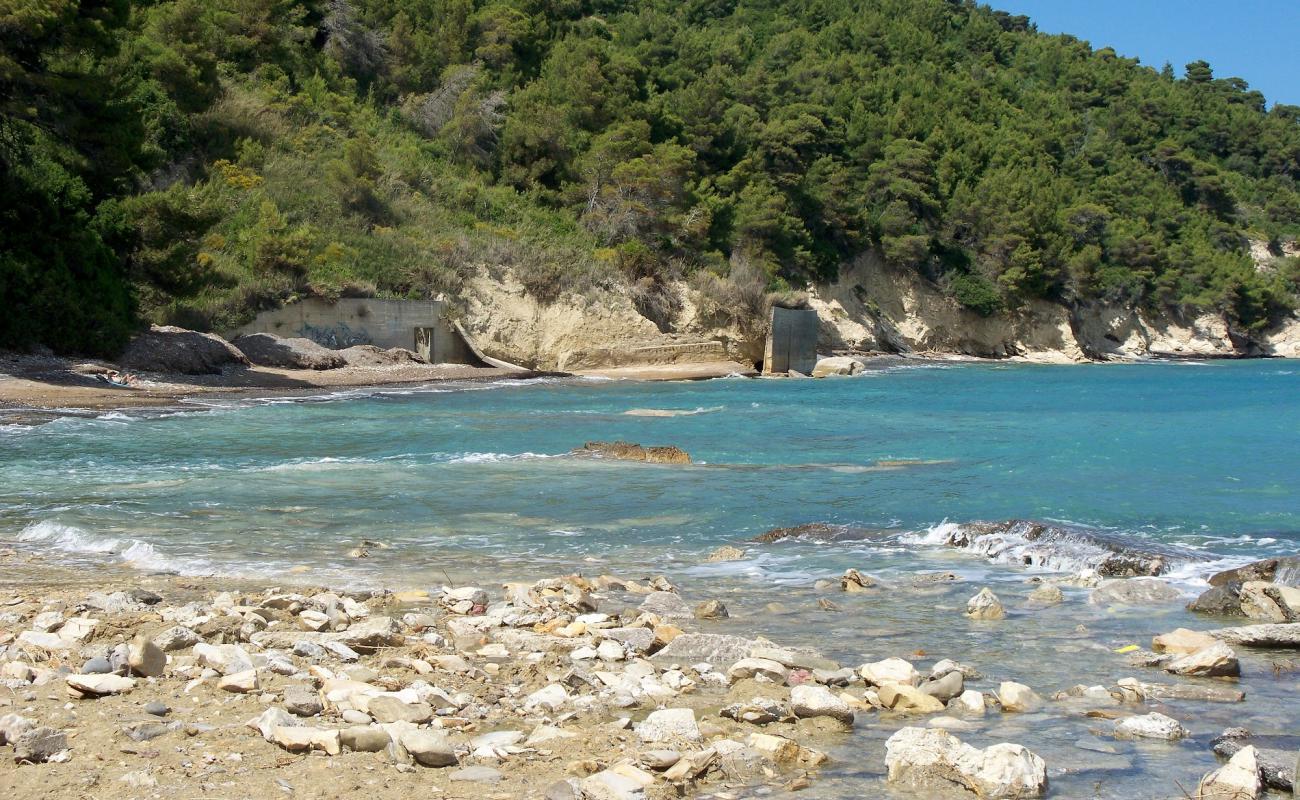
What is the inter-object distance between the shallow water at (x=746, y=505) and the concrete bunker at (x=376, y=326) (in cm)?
867

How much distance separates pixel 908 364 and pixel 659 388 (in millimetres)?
20784

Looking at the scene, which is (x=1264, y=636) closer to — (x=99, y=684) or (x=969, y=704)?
(x=969, y=704)

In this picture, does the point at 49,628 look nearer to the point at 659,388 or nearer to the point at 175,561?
the point at 175,561

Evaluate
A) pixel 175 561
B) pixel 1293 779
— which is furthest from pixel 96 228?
pixel 1293 779

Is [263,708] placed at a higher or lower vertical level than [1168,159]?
lower

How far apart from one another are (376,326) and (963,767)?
33.5 metres

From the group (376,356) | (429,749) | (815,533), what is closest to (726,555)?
→ (815,533)

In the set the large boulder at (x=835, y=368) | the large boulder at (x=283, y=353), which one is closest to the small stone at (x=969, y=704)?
the large boulder at (x=283, y=353)

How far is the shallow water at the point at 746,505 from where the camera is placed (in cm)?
711

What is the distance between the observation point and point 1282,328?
7444 cm

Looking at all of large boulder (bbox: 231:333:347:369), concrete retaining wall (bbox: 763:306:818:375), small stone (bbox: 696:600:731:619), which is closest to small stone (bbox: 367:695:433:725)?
small stone (bbox: 696:600:731:619)

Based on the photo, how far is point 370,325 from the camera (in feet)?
120

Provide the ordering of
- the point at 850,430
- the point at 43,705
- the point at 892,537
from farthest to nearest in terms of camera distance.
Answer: the point at 850,430
the point at 892,537
the point at 43,705

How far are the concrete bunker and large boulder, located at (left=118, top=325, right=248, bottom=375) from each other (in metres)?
2.57
